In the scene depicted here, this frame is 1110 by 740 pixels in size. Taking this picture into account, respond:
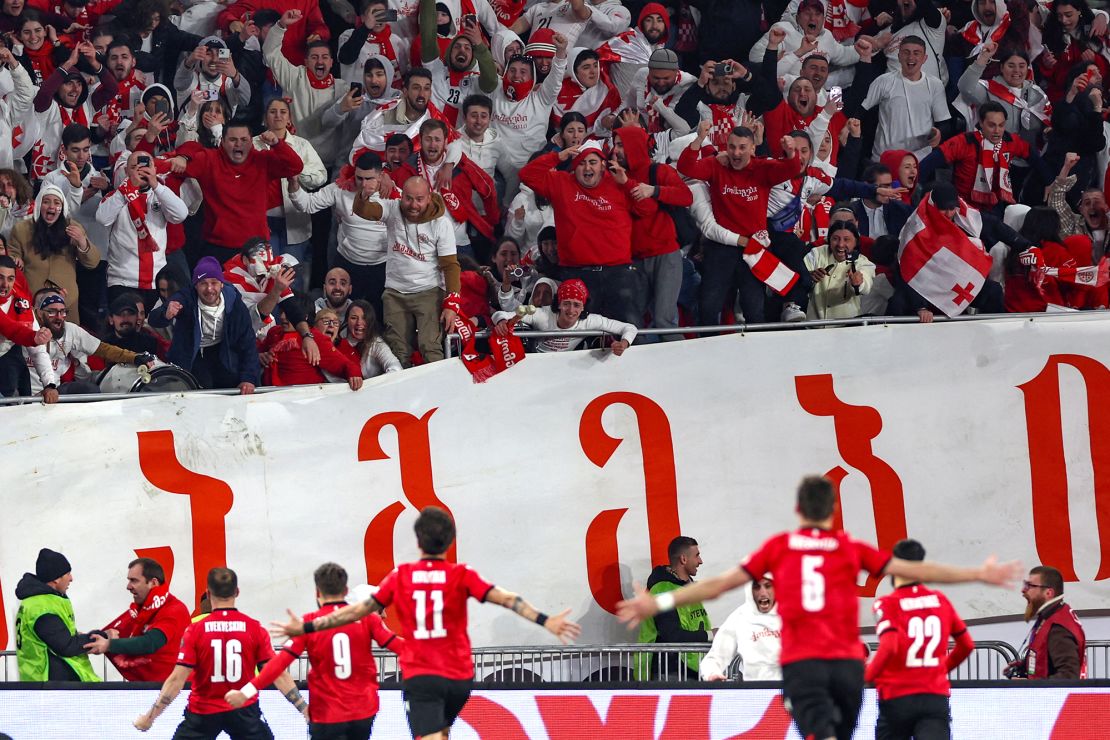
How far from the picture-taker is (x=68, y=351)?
14.1 meters

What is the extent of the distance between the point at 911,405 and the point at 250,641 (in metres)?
6.82

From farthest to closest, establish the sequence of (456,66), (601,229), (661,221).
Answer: (456,66)
(661,221)
(601,229)

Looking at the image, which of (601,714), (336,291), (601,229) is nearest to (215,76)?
(336,291)

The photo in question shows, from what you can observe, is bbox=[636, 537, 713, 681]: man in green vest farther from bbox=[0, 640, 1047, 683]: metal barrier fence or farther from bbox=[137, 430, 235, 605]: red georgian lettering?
bbox=[137, 430, 235, 605]: red georgian lettering

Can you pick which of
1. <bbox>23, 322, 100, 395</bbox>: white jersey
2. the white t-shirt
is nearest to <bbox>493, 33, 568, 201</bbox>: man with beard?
the white t-shirt

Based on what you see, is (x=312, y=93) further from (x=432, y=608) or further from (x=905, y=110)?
(x=432, y=608)

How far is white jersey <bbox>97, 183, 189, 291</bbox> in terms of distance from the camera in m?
14.8

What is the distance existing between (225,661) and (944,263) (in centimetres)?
762

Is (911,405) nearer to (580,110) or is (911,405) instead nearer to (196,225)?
(580,110)

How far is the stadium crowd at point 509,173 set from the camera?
1448 centimetres

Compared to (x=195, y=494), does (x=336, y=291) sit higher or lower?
higher

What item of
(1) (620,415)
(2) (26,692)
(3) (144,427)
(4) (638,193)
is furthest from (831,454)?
(2) (26,692)

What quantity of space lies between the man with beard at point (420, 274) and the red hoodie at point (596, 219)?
983 mm

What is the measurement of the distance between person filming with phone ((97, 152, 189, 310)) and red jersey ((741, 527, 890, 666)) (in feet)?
26.4
